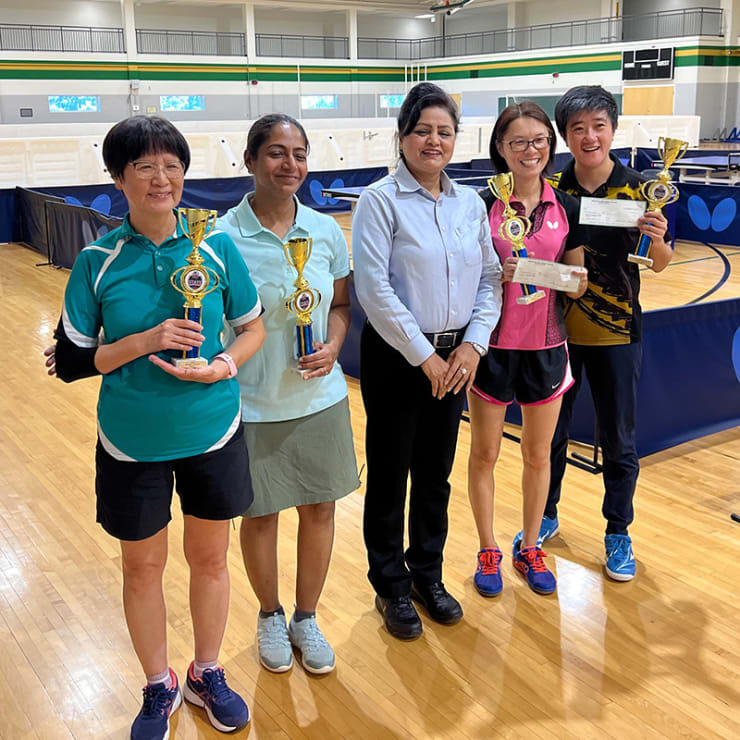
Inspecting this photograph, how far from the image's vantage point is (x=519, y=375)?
8.61 ft

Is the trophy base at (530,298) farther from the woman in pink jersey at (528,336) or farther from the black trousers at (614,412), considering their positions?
the black trousers at (614,412)

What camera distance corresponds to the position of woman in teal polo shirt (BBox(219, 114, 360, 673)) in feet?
6.85

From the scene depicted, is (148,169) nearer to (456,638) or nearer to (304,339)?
(304,339)

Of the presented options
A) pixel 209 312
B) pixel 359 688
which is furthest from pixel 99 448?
pixel 359 688

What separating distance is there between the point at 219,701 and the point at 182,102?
2574 cm

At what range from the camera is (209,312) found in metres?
1.88

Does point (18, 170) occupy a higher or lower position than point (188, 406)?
higher

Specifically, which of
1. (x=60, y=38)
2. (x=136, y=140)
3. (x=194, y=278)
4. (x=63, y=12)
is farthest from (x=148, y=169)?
(x=63, y=12)

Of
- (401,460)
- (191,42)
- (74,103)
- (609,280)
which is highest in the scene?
(191,42)

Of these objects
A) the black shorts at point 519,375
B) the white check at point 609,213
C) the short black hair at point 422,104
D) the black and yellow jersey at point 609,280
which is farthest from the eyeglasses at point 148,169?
the black and yellow jersey at point 609,280

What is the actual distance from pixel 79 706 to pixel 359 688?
30.2 inches

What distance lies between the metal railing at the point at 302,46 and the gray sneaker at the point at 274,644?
28408 millimetres

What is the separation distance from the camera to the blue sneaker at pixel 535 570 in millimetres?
2816

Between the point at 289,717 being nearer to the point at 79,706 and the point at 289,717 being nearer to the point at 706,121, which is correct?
the point at 79,706
